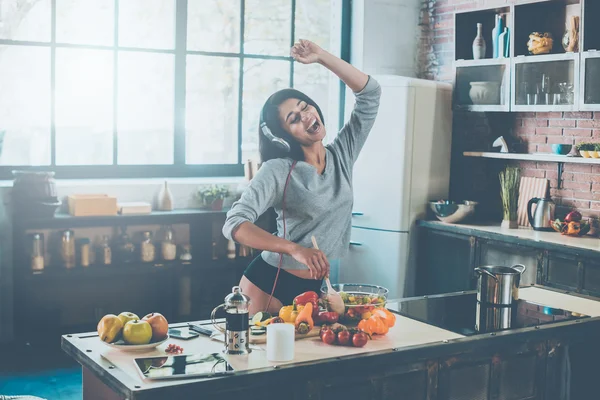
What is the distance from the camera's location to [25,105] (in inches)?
232

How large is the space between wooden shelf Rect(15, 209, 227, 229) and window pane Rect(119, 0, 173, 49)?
135cm

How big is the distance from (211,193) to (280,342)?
3.84 metres

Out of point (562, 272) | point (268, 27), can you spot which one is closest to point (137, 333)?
point (562, 272)

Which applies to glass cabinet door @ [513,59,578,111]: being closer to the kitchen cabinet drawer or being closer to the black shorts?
the kitchen cabinet drawer

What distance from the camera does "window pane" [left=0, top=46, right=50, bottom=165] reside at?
581cm

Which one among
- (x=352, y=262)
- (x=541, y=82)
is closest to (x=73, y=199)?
(x=352, y=262)

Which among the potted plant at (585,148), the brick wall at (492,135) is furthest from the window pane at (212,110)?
the potted plant at (585,148)

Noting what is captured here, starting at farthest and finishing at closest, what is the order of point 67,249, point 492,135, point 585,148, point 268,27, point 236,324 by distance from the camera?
point 268,27 < point 492,135 < point 67,249 < point 585,148 < point 236,324

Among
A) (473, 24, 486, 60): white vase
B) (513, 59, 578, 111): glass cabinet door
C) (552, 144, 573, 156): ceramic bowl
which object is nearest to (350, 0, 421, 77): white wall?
(473, 24, 486, 60): white vase

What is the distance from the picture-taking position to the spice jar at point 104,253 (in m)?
5.77

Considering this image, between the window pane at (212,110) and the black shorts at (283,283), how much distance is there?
3.28 metres

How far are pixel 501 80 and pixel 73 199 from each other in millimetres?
3231

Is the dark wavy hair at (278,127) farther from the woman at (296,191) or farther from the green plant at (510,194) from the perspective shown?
the green plant at (510,194)

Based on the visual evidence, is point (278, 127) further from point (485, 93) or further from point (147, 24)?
point (147, 24)
